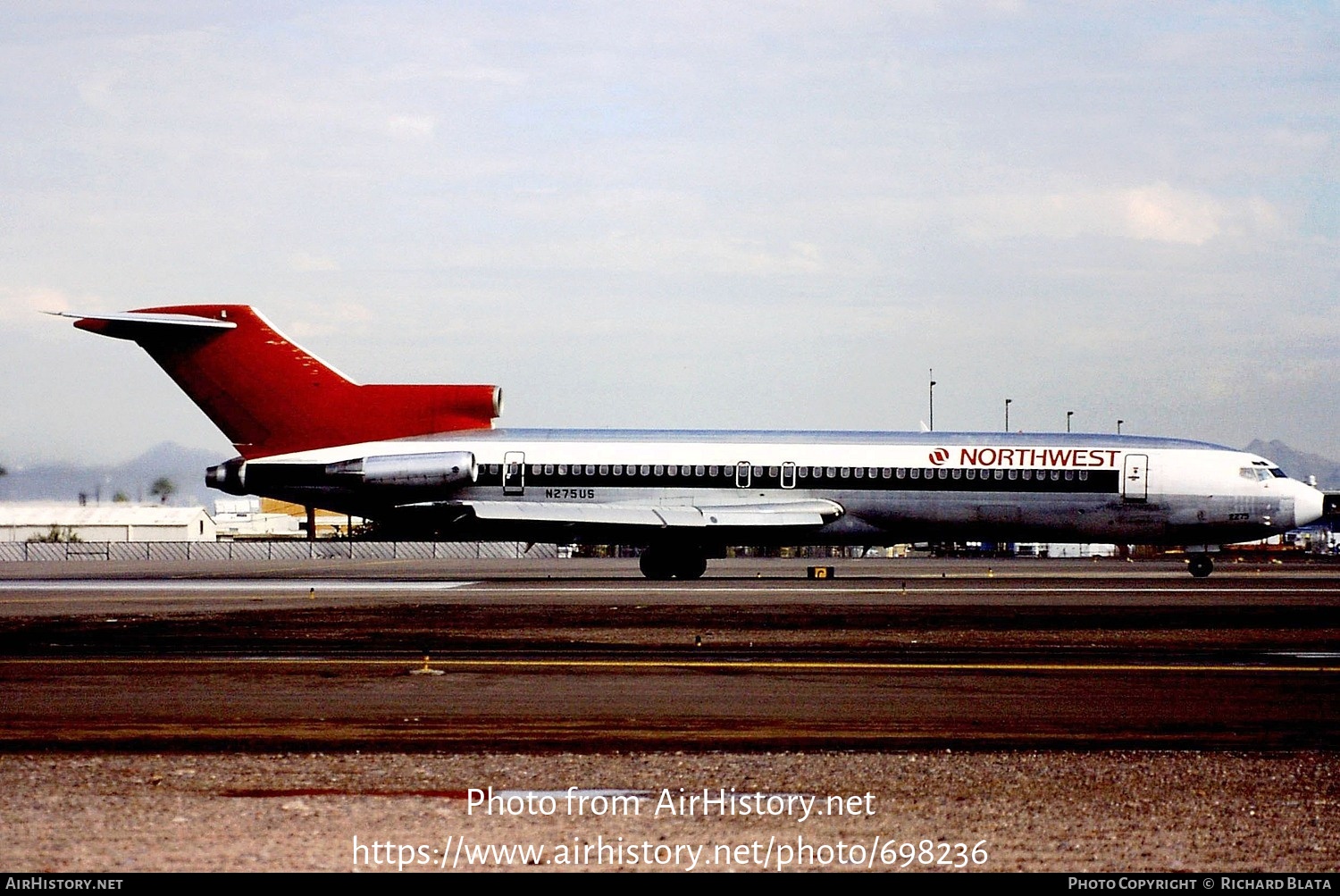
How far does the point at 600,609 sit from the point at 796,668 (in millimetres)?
9495

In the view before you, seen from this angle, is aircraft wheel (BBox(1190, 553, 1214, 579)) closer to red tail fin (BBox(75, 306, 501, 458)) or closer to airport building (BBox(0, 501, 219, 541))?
red tail fin (BBox(75, 306, 501, 458))

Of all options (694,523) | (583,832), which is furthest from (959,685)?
(694,523)

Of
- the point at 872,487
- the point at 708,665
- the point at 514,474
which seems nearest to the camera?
the point at 708,665

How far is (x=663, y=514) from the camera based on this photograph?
121 ft

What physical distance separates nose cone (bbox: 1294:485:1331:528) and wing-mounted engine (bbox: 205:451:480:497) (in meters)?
21.6

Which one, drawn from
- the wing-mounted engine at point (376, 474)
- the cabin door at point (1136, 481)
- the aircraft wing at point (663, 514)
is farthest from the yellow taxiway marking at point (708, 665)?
the cabin door at point (1136, 481)

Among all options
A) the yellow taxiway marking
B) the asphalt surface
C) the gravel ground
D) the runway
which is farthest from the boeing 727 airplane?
the gravel ground

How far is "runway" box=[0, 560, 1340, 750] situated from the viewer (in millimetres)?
12039

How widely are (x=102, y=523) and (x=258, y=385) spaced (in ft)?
170

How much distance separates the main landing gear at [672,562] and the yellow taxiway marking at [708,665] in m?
20.7

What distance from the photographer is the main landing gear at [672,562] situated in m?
38.0

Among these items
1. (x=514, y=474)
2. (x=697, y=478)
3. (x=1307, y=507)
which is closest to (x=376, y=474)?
(x=514, y=474)

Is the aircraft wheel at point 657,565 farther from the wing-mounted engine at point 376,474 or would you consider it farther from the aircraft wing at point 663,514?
the wing-mounted engine at point 376,474

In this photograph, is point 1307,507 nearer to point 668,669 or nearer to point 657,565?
point 657,565
